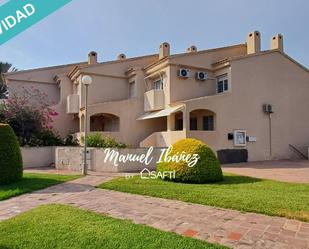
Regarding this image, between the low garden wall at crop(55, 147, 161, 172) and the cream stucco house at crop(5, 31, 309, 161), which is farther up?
the cream stucco house at crop(5, 31, 309, 161)

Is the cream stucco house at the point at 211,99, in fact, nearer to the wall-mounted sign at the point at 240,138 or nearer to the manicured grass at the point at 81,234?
the wall-mounted sign at the point at 240,138

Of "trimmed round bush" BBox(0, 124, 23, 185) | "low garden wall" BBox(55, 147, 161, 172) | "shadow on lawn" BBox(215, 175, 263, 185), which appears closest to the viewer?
"trimmed round bush" BBox(0, 124, 23, 185)

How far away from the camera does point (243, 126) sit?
27.7 meters

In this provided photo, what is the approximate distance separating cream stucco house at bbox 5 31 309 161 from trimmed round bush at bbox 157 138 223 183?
30.1 ft

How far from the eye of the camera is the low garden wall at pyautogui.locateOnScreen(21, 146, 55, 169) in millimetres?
24016

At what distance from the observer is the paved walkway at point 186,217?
7094 mm

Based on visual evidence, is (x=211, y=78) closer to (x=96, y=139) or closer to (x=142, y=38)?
(x=142, y=38)

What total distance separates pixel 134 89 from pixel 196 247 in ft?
92.6

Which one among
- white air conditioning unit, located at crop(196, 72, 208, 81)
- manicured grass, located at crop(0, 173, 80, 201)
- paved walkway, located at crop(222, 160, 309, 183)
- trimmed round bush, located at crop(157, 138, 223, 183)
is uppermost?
white air conditioning unit, located at crop(196, 72, 208, 81)

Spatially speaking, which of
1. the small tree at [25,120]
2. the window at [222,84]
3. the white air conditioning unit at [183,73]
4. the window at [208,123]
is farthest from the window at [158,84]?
the small tree at [25,120]

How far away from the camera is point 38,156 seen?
24.6 metres

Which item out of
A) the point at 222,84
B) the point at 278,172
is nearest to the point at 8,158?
the point at 278,172

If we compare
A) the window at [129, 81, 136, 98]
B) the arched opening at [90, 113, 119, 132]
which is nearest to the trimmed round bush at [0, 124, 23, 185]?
the arched opening at [90, 113, 119, 132]

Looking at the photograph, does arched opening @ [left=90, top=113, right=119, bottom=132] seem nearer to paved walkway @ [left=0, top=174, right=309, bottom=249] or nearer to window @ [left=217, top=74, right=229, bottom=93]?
window @ [left=217, top=74, right=229, bottom=93]
